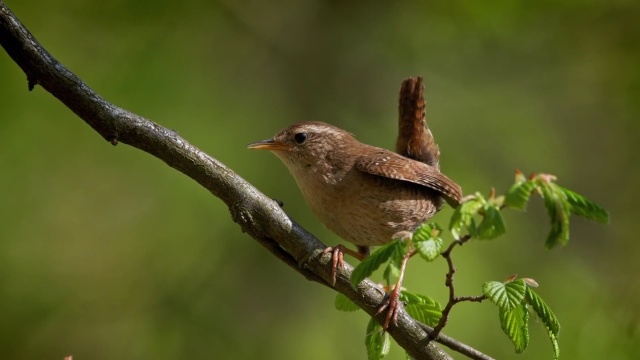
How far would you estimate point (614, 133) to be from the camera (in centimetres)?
567

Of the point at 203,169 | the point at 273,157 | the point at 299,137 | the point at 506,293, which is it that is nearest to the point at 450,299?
the point at 506,293

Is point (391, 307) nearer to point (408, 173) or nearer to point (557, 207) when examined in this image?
point (557, 207)

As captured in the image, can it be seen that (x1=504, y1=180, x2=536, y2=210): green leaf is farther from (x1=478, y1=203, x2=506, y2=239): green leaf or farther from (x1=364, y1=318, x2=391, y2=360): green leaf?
(x1=364, y1=318, x2=391, y2=360): green leaf

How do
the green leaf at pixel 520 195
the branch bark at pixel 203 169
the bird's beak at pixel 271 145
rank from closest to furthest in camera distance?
the green leaf at pixel 520 195, the branch bark at pixel 203 169, the bird's beak at pixel 271 145

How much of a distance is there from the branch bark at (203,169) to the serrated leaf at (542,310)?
364 millimetres

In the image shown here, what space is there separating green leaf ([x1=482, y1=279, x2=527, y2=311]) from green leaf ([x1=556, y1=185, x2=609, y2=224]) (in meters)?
0.33

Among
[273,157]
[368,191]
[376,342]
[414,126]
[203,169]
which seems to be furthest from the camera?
[273,157]

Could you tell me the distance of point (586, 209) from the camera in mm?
1864

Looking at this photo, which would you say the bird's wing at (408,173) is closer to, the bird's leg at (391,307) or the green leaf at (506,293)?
the bird's leg at (391,307)

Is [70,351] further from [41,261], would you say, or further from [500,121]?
[500,121]

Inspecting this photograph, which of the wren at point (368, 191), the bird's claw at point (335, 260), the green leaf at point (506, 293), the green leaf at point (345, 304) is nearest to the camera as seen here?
the green leaf at point (506, 293)

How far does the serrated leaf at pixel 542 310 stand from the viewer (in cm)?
215

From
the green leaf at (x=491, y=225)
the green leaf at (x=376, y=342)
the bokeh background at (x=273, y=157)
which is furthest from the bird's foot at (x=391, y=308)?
the bokeh background at (x=273, y=157)

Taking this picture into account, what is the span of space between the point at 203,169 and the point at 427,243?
0.79 m
